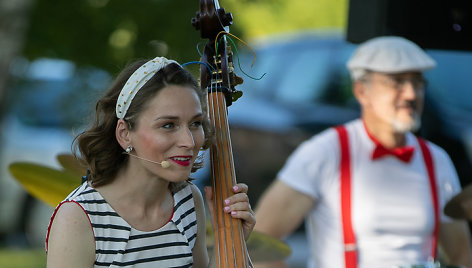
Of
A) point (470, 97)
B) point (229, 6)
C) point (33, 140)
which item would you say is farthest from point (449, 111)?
point (33, 140)

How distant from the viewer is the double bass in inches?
78.5

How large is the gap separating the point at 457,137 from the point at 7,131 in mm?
3448

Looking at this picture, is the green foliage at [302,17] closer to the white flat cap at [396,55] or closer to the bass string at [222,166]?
the white flat cap at [396,55]

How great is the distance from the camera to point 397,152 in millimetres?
3418

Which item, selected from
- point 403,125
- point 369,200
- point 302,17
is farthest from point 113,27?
point 302,17

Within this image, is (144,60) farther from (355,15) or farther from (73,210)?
(355,15)

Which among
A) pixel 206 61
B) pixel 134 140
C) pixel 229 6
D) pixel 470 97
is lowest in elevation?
pixel 134 140

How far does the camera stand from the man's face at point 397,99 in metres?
3.46

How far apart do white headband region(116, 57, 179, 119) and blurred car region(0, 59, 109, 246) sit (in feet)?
11.2

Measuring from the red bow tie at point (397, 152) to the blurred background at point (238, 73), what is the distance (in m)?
0.45

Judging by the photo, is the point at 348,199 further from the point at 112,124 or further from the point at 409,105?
the point at 112,124

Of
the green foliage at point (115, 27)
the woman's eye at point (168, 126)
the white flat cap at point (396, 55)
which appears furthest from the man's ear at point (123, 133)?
the green foliage at point (115, 27)

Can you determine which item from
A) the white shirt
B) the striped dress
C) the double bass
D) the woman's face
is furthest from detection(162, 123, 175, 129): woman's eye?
the white shirt

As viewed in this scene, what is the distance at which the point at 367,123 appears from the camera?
138 inches
